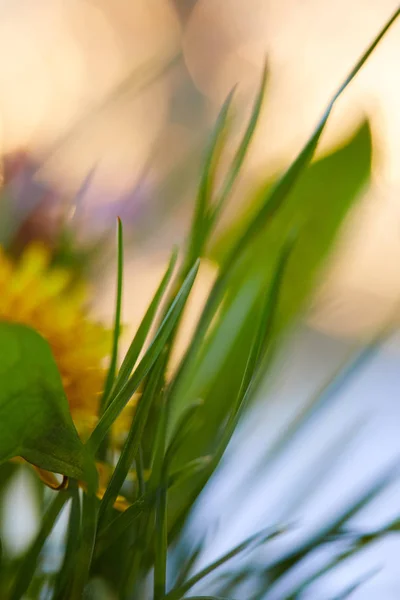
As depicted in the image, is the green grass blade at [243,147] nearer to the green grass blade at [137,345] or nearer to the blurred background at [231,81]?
the green grass blade at [137,345]

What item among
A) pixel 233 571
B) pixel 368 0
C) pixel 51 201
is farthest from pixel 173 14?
pixel 233 571

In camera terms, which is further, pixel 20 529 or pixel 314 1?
pixel 314 1

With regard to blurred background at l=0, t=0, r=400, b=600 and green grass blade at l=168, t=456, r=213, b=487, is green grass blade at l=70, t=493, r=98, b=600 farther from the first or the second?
blurred background at l=0, t=0, r=400, b=600

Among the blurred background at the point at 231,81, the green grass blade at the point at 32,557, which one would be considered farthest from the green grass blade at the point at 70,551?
the blurred background at the point at 231,81

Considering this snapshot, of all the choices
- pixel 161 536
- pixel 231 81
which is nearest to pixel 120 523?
pixel 161 536

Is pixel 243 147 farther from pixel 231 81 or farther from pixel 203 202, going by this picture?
pixel 231 81

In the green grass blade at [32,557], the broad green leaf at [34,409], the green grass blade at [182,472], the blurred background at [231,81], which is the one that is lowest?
the green grass blade at [32,557]

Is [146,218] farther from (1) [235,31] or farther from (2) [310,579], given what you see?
(1) [235,31]
